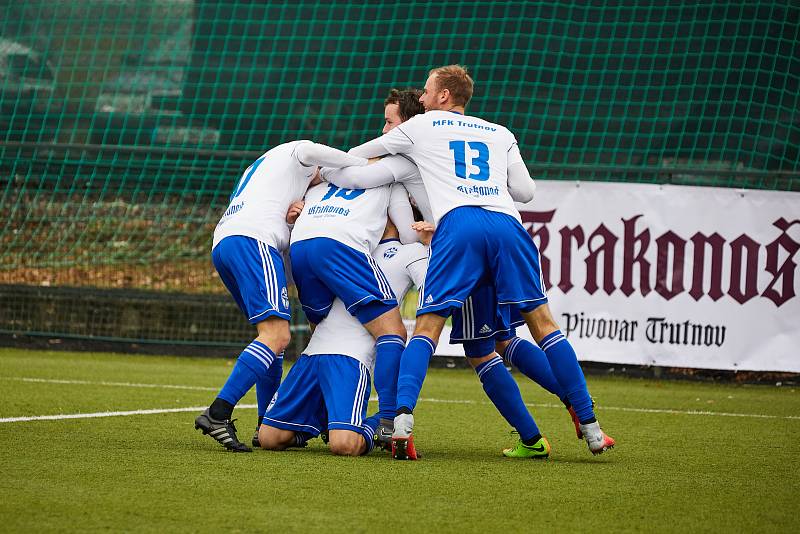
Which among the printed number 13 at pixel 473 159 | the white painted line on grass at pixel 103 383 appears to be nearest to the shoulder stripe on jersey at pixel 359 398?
the printed number 13 at pixel 473 159

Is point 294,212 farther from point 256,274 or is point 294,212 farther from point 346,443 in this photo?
point 346,443


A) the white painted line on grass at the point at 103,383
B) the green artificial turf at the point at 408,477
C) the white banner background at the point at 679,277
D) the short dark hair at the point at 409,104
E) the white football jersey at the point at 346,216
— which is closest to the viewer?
the green artificial turf at the point at 408,477

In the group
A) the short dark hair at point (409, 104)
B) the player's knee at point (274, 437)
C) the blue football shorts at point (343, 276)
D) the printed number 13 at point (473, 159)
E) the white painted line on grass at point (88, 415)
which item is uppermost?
the short dark hair at point (409, 104)

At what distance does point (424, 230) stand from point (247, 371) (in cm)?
96

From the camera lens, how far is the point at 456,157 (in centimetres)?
513

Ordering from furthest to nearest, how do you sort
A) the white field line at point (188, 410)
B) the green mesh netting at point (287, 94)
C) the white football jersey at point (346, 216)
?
the green mesh netting at point (287, 94) < the white field line at point (188, 410) < the white football jersey at point (346, 216)

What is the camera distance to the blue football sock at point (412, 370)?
482 centimetres

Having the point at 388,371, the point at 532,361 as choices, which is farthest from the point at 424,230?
the point at 532,361

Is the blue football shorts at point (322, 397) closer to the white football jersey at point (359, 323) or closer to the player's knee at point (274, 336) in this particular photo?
the white football jersey at point (359, 323)

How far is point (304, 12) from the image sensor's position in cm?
→ 1678

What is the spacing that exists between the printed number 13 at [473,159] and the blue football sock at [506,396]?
0.80m

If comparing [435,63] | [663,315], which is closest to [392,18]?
[435,63]

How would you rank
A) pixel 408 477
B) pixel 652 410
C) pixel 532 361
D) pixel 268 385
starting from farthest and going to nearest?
pixel 652 410
pixel 268 385
pixel 532 361
pixel 408 477

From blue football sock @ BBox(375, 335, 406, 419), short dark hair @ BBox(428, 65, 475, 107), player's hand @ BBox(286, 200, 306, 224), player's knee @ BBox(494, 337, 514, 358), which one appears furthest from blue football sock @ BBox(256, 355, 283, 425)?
short dark hair @ BBox(428, 65, 475, 107)
